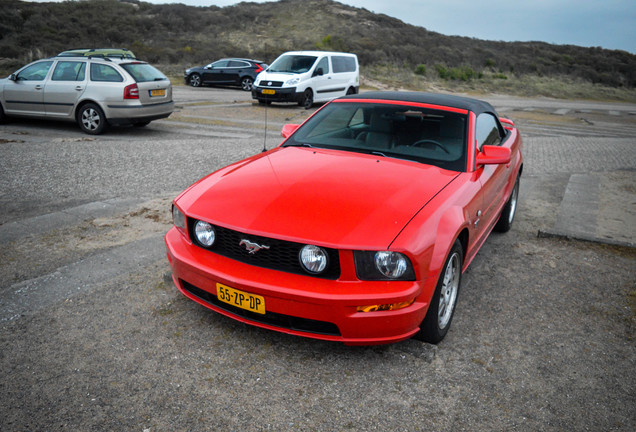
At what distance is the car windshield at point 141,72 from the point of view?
404 inches

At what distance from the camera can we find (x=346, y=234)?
2.80 meters

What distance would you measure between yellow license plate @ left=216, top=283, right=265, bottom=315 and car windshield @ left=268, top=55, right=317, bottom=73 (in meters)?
14.8

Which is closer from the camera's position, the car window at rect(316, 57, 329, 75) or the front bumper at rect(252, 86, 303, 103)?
the front bumper at rect(252, 86, 303, 103)

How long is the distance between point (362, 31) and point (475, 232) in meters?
54.1

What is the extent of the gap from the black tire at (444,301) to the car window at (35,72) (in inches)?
403

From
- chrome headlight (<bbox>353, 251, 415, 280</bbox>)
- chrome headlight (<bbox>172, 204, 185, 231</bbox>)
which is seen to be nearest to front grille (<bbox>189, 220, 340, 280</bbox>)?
chrome headlight (<bbox>353, 251, 415, 280</bbox>)

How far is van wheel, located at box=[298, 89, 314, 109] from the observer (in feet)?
54.5

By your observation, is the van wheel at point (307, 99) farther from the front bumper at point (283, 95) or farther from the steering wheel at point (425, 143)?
the steering wheel at point (425, 143)

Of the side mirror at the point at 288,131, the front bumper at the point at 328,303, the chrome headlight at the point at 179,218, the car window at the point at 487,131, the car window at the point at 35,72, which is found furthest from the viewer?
the car window at the point at 35,72

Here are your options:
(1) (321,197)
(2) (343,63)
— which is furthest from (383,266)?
(2) (343,63)

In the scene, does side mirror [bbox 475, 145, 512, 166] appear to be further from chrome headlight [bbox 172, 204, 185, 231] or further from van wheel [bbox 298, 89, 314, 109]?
van wheel [bbox 298, 89, 314, 109]

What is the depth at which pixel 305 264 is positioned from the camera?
9.27 ft

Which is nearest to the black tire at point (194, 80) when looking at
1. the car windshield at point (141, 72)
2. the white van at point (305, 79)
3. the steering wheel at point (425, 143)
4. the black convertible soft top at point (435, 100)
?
the white van at point (305, 79)

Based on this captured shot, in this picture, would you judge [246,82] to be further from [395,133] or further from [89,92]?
[395,133]
